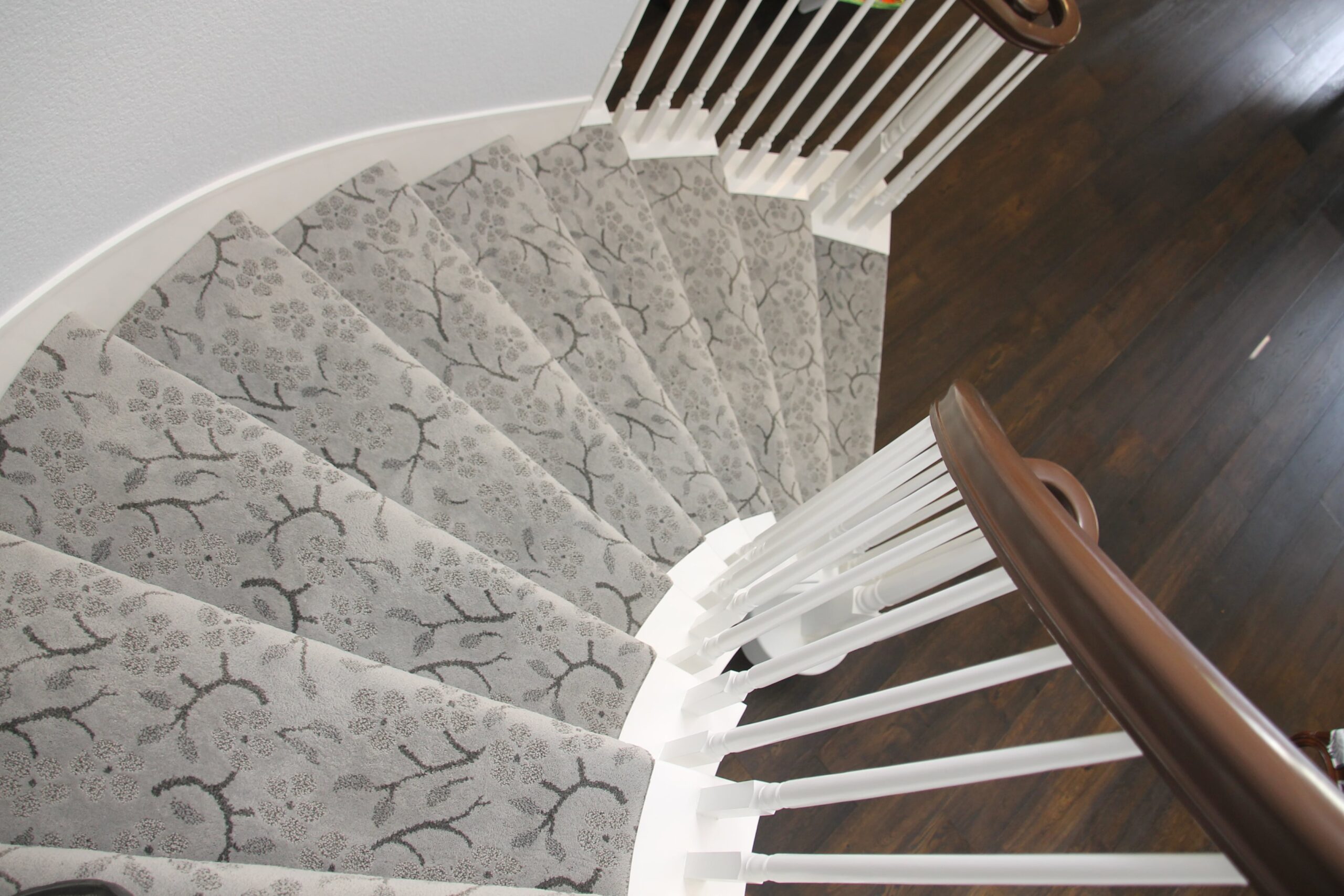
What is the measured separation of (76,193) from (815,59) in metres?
2.57

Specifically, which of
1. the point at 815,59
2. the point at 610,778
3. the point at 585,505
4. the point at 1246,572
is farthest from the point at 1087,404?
the point at 610,778

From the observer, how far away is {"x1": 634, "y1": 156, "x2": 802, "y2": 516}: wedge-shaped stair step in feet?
8.07

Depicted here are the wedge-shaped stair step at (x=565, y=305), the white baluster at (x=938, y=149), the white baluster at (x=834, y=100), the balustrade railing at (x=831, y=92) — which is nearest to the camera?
the wedge-shaped stair step at (x=565, y=305)

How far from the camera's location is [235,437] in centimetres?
147

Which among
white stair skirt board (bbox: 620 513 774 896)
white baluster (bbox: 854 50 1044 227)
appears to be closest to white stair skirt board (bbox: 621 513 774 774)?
white stair skirt board (bbox: 620 513 774 896)

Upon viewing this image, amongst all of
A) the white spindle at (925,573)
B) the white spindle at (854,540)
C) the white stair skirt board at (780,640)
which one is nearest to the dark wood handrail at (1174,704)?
the white spindle at (854,540)

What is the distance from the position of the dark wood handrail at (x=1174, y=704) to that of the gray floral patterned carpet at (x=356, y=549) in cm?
80

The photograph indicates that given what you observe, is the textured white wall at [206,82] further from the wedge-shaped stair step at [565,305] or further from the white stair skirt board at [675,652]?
the white stair skirt board at [675,652]

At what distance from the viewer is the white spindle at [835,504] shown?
1189 millimetres

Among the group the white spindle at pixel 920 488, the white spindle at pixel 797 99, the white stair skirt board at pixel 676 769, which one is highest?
the white spindle at pixel 797 99

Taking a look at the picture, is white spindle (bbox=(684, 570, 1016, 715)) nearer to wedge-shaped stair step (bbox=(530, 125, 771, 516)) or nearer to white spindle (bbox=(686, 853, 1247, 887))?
white spindle (bbox=(686, 853, 1247, 887))

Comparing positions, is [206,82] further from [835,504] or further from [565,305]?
[835,504]

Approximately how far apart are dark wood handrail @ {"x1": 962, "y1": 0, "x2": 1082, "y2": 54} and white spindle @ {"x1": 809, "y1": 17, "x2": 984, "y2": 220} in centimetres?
25

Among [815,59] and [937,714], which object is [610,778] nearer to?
[937,714]
